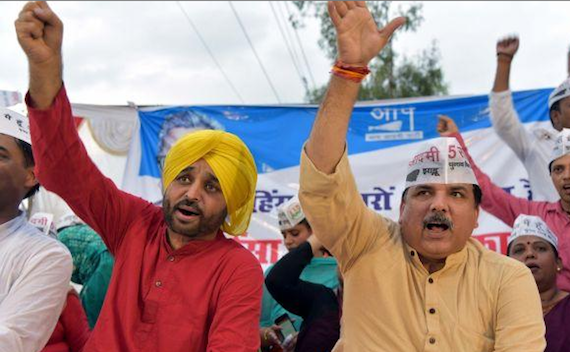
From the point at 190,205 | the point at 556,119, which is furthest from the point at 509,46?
the point at 190,205

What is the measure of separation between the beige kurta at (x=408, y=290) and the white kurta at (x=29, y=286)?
100 cm

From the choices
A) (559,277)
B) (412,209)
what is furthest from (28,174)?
(559,277)

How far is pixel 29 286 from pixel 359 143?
4097 mm

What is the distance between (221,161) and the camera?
2646 millimetres

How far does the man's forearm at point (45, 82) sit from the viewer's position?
207 cm

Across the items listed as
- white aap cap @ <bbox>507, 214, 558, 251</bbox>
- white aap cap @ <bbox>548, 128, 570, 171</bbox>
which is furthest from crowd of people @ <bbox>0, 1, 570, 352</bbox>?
white aap cap @ <bbox>548, 128, 570, 171</bbox>

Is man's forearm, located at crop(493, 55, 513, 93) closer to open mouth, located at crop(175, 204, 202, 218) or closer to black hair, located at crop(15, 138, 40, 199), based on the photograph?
open mouth, located at crop(175, 204, 202, 218)

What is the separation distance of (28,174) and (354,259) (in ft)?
4.65

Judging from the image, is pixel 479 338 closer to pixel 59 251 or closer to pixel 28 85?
pixel 59 251

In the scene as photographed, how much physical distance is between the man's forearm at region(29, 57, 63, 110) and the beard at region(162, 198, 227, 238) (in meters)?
0.64

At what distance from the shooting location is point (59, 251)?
243cm

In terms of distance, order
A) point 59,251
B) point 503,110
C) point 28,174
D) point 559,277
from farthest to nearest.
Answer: point 503,110 < point 559,277 < point 28,174 < point 59,251

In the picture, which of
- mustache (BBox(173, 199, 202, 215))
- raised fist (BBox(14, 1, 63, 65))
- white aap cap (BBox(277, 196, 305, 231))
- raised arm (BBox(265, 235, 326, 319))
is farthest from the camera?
white aap cap (BBox(277, 196, 305, 231))

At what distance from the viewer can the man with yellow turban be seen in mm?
2129
